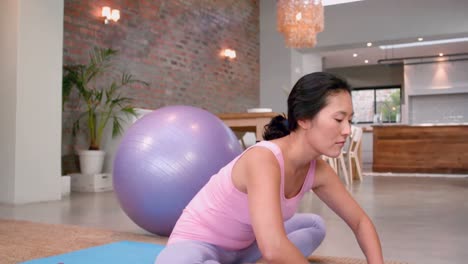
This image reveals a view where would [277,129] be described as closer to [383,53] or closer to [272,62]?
[272,62]

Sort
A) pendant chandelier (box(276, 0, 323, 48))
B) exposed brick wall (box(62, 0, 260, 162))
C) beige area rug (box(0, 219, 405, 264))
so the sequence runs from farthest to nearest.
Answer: pendant chandelier (box(276, 0, 323, 48))
exposed brick wall (box(62, 0, 260, 162))
beige area rug (box(0, 219, 405, 264))

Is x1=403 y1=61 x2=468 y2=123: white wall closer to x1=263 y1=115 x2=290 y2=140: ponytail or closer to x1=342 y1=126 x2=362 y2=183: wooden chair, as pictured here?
x1=342 y1=126 x2=362 y2=183: wooden chair

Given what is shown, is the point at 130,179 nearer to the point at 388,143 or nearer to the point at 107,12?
the point at 107,12

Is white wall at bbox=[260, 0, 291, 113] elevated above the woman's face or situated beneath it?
elevated above

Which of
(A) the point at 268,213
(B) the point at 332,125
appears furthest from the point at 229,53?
(A) the point at 268,213

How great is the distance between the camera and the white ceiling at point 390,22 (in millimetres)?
7836

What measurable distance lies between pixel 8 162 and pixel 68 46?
5.43ft

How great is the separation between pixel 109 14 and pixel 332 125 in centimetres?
494

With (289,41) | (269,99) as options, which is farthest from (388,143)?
(289,41)

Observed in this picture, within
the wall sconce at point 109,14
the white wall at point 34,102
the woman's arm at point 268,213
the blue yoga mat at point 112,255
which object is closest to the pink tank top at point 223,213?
the woman's arm at point 268,213

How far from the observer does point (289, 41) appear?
253 inches

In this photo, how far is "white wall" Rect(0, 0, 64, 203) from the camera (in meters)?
3.98

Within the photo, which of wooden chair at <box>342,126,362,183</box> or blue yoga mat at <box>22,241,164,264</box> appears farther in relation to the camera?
wooden chair at <box>342,126,362,183</box>

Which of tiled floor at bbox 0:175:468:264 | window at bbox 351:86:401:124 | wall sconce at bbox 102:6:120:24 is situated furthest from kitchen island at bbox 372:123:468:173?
wall sconce at bbox 102:6:120:24
